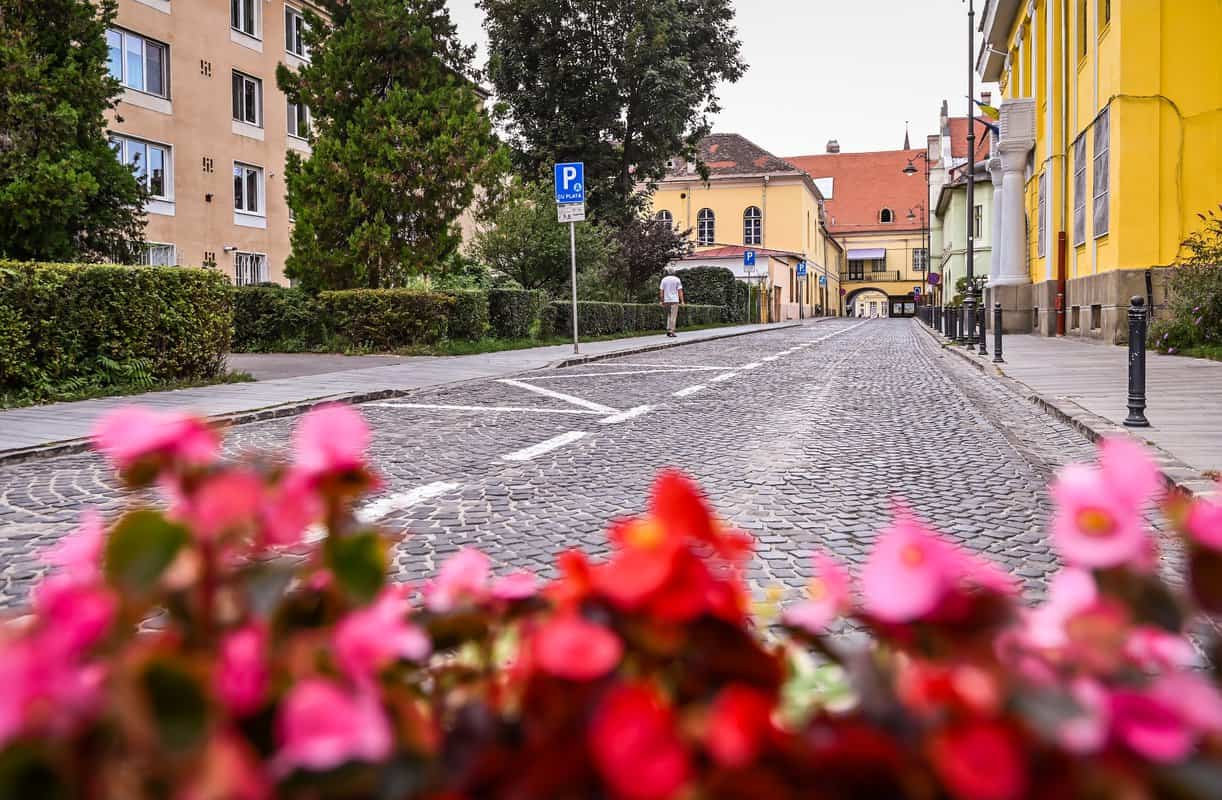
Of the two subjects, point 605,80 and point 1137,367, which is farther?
point 605,80

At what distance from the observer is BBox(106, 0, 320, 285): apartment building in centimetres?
2719

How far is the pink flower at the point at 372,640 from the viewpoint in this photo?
0.86 meters

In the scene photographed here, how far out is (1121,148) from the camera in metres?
19.4

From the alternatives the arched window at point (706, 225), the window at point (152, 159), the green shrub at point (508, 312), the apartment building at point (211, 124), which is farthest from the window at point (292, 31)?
the arched window at point (706, 225)

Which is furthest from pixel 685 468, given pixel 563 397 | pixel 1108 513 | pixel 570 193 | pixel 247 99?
pixel 247 99

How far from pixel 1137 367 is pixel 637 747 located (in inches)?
335

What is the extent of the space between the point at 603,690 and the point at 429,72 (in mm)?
21997

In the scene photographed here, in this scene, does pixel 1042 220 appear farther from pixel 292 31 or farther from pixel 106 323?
pixel 106 323

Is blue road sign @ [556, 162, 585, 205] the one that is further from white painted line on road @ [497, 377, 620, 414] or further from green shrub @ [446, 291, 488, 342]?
white painted line on road @ [497, 377, 620, 414]

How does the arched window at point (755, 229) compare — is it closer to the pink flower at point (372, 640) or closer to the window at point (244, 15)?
the window at point (244, 15)

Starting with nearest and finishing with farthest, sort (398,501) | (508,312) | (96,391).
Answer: (398,501), (96,391), (508,312)

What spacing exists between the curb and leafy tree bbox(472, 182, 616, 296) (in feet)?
51.6

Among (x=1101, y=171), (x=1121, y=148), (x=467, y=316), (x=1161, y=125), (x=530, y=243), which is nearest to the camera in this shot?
(x=1161, y=125)

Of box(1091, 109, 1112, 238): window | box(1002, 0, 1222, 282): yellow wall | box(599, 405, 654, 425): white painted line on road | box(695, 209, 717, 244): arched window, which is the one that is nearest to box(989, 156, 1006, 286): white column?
Result: box(1091, 109, 1112, 238): window
